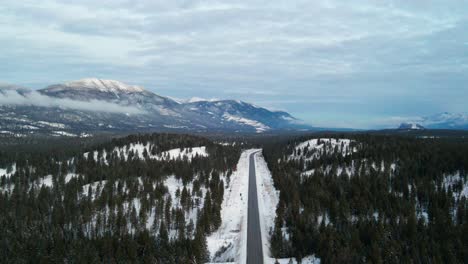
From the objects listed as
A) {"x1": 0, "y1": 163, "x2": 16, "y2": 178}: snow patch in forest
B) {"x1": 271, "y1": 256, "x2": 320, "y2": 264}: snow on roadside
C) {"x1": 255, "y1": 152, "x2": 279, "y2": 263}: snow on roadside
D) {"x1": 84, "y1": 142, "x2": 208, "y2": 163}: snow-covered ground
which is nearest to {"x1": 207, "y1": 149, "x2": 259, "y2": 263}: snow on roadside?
{"x1": 255, "y1": 152, "x2": 279, "y2": 263}: snow on roadside

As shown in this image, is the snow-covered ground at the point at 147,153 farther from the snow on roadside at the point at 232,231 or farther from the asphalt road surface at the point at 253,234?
the asphalt road surface at the point at 253,234

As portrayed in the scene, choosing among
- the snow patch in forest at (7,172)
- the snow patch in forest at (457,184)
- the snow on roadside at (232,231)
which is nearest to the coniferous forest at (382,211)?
the snow patch in forest at (457,184)

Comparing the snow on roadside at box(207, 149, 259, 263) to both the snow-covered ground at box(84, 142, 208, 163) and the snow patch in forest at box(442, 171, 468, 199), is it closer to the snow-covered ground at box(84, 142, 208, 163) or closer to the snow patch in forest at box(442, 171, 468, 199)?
the snow-covered ground at box(84, 142, 208, 163)

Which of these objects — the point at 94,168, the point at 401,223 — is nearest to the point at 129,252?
the point at 401,223

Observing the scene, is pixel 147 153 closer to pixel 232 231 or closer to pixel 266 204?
pixel 266 204

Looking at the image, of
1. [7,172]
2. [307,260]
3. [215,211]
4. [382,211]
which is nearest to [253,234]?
[215,211]
